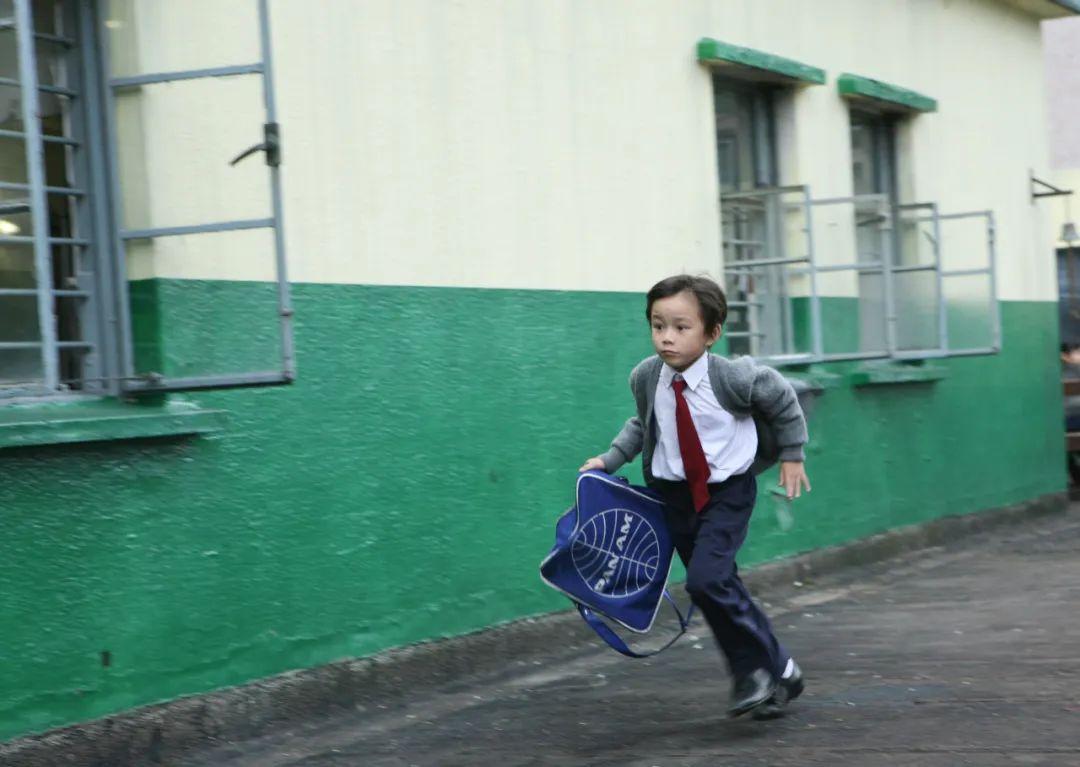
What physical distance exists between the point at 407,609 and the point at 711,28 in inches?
160

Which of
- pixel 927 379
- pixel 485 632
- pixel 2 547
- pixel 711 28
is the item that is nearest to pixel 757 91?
pixel 711 28

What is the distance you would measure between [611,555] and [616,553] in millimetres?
19

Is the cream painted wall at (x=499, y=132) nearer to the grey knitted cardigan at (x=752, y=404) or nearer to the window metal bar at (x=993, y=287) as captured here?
the window metal bar at (x=993, y=287)

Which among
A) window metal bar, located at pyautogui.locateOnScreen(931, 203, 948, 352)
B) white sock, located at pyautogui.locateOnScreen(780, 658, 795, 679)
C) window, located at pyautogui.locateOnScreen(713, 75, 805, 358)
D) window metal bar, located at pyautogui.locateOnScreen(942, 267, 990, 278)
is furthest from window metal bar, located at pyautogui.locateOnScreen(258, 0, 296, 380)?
window metal bar, located at pyautogui.locateOnScreen(942, 267, 990, 278)

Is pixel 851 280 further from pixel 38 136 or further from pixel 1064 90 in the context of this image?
pixel 1064 90

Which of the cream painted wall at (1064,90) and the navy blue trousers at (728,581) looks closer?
the navy blue trousers at (728,581)

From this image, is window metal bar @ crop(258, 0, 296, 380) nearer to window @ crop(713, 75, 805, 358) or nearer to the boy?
the boy

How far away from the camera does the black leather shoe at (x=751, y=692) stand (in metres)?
5.56

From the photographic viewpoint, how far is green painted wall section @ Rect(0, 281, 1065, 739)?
5.45m

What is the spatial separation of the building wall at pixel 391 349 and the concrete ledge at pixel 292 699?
7cm

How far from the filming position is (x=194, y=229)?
18.9 ft

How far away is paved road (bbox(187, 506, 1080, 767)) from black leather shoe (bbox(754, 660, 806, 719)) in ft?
0.15

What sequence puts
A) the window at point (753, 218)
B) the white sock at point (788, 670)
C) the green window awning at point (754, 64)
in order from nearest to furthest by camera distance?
the white sock at point (788, 670), the green window awning at point (754, 64), the window at point (753, 218)

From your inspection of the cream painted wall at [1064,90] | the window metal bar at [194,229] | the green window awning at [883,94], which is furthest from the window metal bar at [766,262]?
the cream painted wall at [1064,90]
